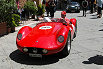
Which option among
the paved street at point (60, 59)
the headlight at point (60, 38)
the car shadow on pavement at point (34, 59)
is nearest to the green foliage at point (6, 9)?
the paved street at point (60, 59)

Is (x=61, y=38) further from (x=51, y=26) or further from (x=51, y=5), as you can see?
(x=51, y=5)

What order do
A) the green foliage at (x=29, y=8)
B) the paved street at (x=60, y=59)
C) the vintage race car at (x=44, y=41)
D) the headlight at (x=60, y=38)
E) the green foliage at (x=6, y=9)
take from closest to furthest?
the paved street at (x=60, y=59) → the vintage race car at (x=44, y=41) → the headlight at (x=60, y=38) → the green foliage at (x=6, y=9) → the green foliage at (x=29, y=8)

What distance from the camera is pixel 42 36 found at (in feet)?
19.4

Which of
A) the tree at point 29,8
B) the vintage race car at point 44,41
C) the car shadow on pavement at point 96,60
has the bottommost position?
the car shadow on pavement at point 96,60

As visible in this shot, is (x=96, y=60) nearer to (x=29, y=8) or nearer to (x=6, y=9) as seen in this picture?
(x=6, y=9)

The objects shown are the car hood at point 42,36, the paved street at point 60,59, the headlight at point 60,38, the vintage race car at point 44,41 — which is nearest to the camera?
the paved street at point 60,59

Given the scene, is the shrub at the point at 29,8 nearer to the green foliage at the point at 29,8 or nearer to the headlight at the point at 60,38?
the green foliage at the point at 29,8

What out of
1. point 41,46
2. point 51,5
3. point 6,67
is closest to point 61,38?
point 41,46

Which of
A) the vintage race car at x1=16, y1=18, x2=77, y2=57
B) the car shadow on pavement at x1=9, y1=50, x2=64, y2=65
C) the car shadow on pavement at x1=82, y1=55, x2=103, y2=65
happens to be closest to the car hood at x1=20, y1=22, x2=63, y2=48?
the vintage race car at x1=16, y1=18, x2=77, y2=57

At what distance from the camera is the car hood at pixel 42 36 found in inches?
217

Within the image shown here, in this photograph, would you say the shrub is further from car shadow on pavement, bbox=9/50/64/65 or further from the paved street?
car shadow on pavement, bbox=9/50/64/65

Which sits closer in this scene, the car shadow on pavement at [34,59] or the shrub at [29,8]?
the car shadow on pavement at [34,59]

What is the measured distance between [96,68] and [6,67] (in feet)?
7.82

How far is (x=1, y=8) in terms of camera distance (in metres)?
9.54
